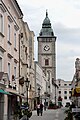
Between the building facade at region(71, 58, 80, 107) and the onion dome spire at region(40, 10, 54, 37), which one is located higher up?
the onion dome spire at region(40, 10, 54, 37)

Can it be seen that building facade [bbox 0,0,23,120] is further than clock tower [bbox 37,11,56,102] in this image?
No

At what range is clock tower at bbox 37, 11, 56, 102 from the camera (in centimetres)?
14848

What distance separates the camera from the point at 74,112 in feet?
85.5

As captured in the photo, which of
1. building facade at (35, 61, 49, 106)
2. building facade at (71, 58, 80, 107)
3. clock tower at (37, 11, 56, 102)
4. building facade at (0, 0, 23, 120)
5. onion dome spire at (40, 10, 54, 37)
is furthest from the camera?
onion dome spire at (40, 10, 54, 37)

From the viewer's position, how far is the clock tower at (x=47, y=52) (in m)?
148

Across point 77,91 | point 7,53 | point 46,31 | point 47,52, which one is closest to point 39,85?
point 7,53

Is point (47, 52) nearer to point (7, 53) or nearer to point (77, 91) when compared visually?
point (7, 53)

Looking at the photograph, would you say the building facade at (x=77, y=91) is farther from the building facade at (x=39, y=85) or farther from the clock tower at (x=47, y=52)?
the clock tower at (x=47, y=52)

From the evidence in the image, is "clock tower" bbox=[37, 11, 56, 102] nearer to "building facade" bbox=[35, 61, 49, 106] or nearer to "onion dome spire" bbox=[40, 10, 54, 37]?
"onion dome spire" bbox=[40, 10, 54, 37]

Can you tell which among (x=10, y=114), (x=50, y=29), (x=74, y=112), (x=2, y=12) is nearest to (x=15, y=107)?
(x=10, y=114)

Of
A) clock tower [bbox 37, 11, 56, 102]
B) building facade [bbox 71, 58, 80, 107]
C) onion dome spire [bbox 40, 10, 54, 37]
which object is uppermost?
onion dome spire [bbox 40, 10, 54, 37]

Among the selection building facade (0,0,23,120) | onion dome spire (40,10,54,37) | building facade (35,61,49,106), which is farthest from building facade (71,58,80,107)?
onion dome spire (40,10,54,37)

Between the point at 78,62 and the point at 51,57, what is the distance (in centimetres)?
8042

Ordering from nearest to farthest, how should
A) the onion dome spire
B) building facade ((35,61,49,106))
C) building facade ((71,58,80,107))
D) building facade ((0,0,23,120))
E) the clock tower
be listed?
building facade ((71,58,80,107)), building facade ((0,0,23,120)), building facade ((35,61,49,106)), the clock tower, the onion dome spire
